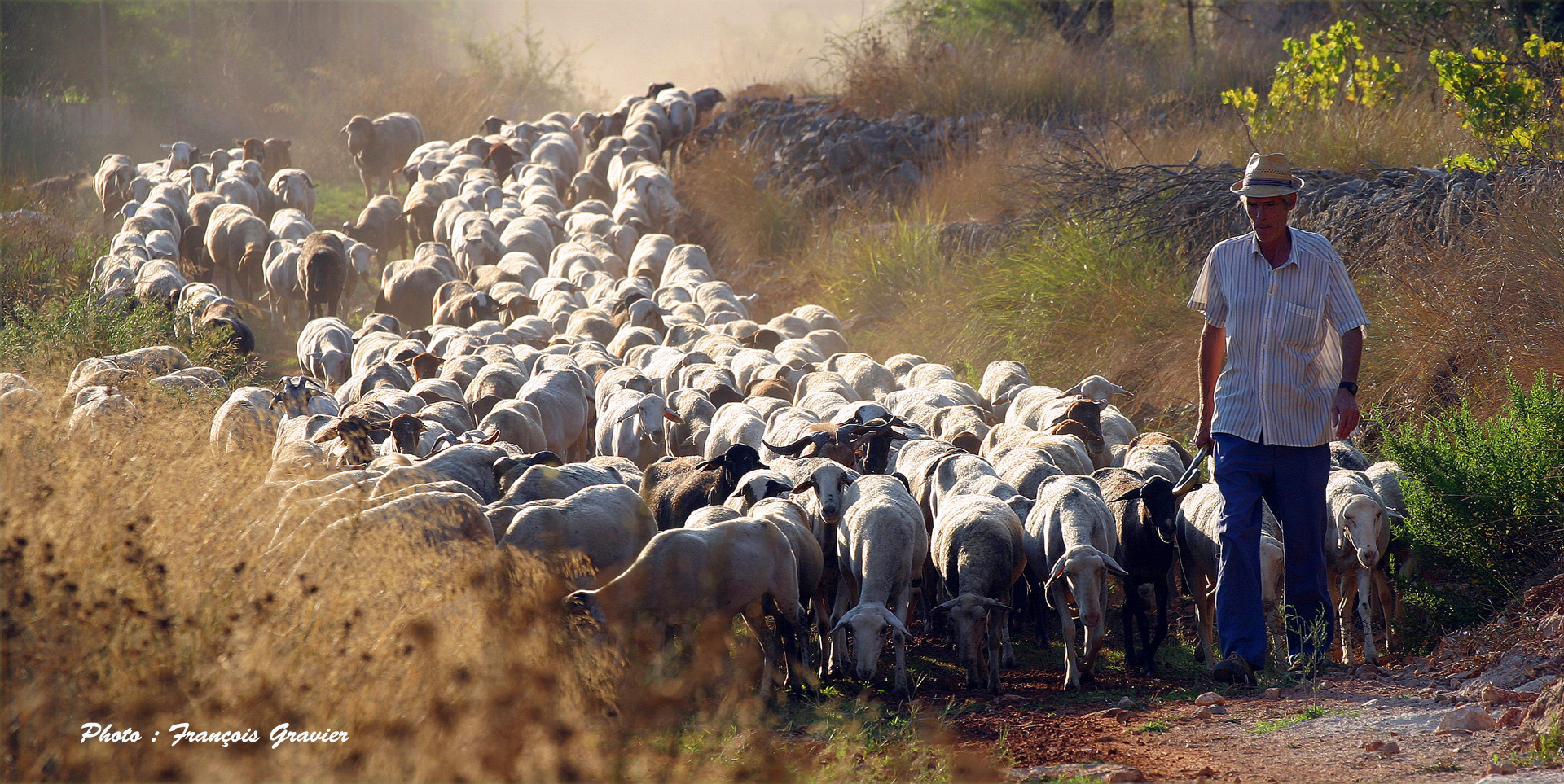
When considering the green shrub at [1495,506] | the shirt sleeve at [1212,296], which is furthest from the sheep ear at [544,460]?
the green shrub at [1495,506]

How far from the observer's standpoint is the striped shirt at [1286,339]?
5.51 meters

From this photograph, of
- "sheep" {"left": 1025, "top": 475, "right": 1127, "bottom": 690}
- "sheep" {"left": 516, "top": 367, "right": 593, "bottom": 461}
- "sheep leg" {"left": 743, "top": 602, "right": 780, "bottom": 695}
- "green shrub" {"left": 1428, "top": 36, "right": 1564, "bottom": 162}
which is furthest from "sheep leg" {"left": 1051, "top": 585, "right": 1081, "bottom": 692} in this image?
"green shrub" {"left": 1428, "top": 36, "right": 1564, "bottom": 162}

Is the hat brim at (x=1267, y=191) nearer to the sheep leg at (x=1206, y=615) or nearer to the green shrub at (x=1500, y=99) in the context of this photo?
the sheep leg at (x=1206, y=615)

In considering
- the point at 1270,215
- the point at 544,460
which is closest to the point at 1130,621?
the point at 1270,215

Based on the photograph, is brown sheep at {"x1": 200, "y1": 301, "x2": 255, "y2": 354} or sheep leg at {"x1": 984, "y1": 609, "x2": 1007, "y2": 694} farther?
brown sheep at {"x1": 200, "y1": 301, "x2": 255, "y2": 354}

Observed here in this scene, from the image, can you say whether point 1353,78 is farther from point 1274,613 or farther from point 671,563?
point 671,563

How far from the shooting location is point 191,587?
4.66 metres

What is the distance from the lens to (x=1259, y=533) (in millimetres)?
5559

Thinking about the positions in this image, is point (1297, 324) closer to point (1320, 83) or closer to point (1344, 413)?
point (1344, 413)

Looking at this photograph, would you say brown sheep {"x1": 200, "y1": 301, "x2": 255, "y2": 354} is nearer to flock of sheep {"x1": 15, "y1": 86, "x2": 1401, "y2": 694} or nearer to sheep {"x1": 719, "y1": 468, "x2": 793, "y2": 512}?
flock of sheep {"x1": 15, "y1": 86, "x2": 1401, "y2": 694}

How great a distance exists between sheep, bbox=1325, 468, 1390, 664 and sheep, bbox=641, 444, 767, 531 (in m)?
3.61

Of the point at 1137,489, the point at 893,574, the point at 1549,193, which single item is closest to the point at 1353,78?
the point at 1549,193

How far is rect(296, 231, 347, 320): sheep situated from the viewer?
1702 cm

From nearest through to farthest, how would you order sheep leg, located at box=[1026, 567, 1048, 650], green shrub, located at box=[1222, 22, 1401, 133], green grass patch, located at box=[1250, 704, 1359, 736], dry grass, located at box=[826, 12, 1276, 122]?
green grass patch, located at box=[1250, 704, 1359, 736], sheep leg, located at box=[1026, 567, 1048, 650], green shrub, located at box=[1222, 22, 1401, 133], dry grass, located at box=[826, 12, 1276, 122]
